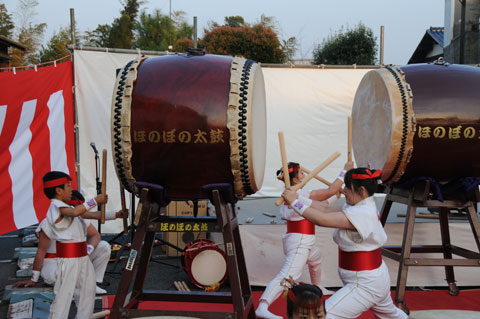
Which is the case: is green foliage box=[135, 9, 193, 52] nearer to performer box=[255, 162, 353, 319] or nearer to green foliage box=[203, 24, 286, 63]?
green foliage box=[203, 24, 286, 63]

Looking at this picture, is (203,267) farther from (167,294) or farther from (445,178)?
(445,178)

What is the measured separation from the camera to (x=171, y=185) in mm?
2203

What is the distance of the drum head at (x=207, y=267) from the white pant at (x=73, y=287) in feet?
3.10

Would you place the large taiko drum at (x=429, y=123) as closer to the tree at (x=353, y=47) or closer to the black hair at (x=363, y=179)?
the black hair at (x=363, y=179)

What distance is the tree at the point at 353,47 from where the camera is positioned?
47.8ft

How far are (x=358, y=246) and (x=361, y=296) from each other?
23 centimetres

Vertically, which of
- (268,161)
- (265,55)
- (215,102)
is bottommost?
(268,161)

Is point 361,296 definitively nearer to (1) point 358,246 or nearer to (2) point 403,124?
(1) point 358,246

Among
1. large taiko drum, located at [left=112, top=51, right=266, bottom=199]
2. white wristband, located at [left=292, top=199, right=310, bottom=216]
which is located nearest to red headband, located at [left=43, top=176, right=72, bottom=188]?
large taiko drum, located at [left=112, top=51, right=266, bottom=199]

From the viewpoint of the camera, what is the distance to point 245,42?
1330 cm

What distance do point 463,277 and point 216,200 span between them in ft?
8.02

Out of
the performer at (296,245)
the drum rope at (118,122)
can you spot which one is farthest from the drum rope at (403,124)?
the drum rope at (118,122)

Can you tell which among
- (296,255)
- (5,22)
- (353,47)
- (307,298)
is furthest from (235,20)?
(307,298)

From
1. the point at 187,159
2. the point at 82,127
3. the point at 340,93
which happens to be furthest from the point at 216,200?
the point at 340,93
